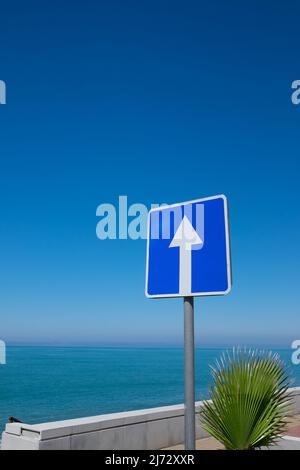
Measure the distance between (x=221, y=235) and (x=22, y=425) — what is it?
5.37m

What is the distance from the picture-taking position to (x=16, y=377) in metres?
152

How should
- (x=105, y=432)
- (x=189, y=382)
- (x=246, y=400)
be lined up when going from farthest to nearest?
(x=105, y=432) < (x=246, y=400) < (x=189, y=382)

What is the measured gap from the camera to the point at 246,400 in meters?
4.48

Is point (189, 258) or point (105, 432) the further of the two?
point (105, 432)

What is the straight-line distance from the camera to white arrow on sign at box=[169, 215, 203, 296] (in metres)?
3.11

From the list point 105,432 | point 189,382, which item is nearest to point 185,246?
point 189,382

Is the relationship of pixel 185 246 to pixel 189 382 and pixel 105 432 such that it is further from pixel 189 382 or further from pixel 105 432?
pixel 105 432

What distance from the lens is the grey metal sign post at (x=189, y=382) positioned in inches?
116

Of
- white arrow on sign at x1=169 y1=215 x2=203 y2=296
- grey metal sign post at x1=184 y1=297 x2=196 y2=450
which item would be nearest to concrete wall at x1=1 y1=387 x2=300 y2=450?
grey metal sign post at x1=184 y1=297 x2=196 y2=450

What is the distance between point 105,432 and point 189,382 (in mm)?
5136

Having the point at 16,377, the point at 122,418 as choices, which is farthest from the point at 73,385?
the point at 122,418

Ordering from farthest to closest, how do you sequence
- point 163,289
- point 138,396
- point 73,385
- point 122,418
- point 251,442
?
1. point 73,385
2. point 138,396
3. point 122,418
4. point 251,442
5. point 163,289

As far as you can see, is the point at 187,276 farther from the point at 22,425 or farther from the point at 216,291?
the point at 22,425

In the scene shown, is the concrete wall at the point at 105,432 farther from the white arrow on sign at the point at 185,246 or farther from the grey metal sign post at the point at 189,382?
the white arrow on sign at the point at 185,246
